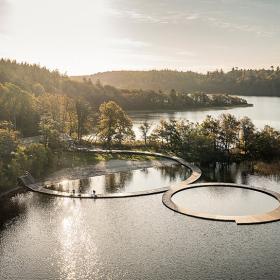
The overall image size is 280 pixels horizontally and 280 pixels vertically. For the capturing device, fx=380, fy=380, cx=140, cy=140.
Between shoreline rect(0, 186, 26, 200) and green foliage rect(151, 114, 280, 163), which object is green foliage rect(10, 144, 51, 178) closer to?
shoreline rect(0, 186, 26, 200)

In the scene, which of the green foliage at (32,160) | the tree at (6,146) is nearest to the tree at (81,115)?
the green foliage at (32,160)

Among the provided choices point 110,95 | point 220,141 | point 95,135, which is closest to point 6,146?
point 95,135

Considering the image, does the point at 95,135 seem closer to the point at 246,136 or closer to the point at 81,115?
the point at 81,115

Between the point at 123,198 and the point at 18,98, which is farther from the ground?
the point at 18,98

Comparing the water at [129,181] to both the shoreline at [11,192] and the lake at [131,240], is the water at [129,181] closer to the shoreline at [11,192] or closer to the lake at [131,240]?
the shoreline at [11,192]

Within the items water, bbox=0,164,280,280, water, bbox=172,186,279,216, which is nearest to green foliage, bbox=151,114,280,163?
water, bbox=172,186,279,216

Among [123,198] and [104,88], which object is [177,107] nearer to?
[104,88]

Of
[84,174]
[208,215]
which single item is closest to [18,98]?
[84,174]
